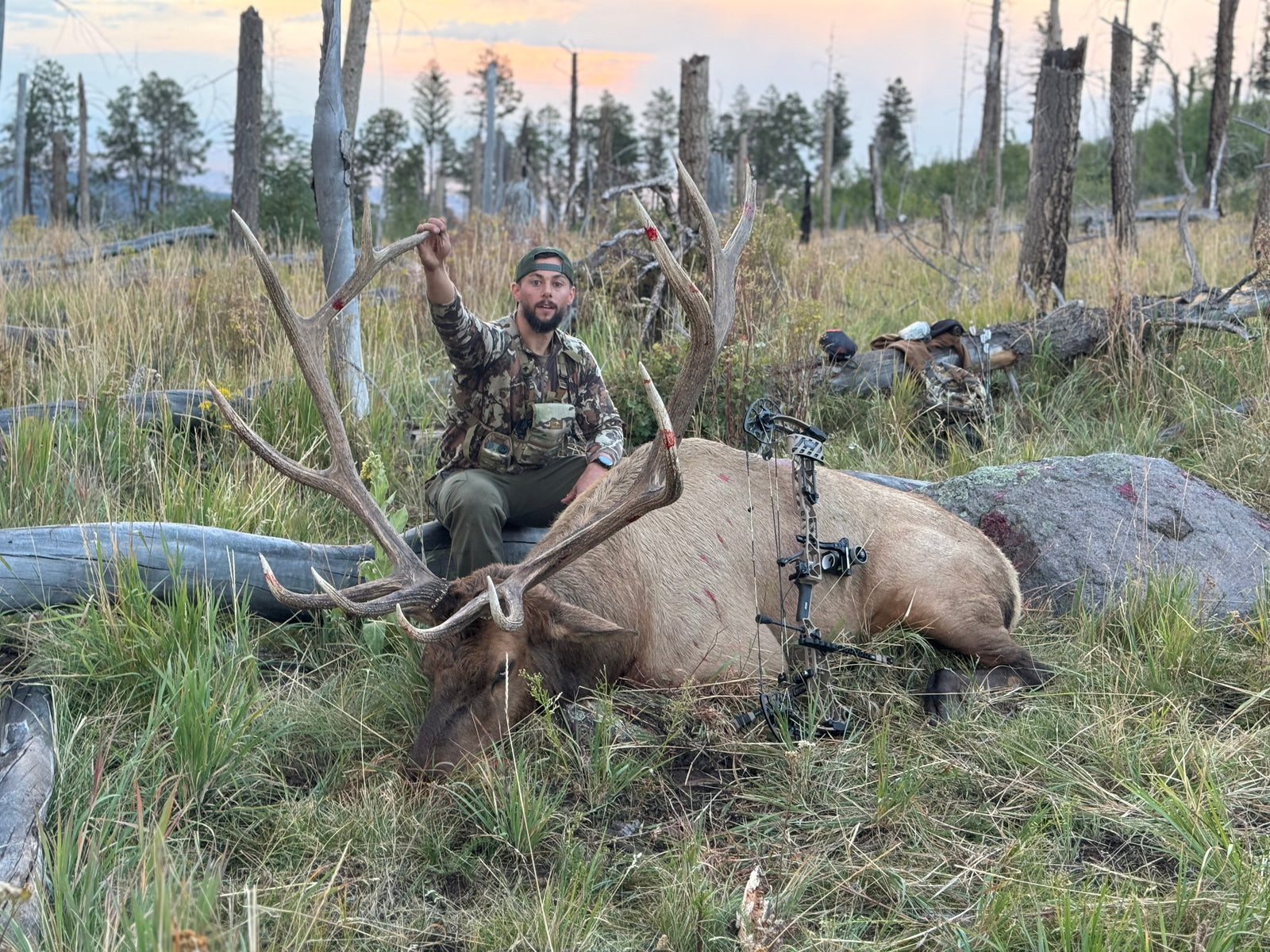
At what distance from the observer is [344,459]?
3.98 m

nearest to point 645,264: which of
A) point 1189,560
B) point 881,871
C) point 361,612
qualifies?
point 1189,560

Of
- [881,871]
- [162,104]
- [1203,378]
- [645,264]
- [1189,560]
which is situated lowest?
[881,871]

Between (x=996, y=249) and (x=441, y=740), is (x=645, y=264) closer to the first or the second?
(x=441, y=740)

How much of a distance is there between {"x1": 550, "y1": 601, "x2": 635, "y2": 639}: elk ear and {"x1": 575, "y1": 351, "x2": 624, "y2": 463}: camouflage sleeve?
162 cm

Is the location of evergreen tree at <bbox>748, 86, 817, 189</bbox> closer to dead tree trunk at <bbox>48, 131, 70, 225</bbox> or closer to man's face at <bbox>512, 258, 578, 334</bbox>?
dead tree trunk at <bbox>48, 131, 70, 225</bbox>

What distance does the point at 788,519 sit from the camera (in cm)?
457

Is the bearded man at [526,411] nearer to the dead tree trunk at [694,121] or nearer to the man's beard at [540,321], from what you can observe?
the man's beard at [540,321]

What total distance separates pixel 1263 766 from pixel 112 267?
10245 mm

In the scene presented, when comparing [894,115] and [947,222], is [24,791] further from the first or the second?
[894,115]

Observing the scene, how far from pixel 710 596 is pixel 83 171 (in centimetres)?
2777

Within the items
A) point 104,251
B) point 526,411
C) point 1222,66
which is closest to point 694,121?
point 526,411

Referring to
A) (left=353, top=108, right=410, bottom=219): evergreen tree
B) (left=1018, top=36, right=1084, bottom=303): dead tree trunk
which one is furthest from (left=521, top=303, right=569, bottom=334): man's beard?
(left=353, top=108, right=410, bottom=219): evergreen tree

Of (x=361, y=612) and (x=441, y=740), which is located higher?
(x=361, y=612)

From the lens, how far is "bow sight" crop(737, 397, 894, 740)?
3764 millimetres
